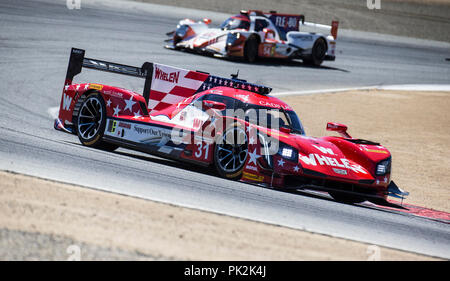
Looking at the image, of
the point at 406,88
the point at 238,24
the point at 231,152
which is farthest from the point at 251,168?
the point at 406,88

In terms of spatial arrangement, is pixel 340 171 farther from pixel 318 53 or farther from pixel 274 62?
pixel 318 53

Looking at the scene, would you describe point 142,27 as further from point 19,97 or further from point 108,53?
point 19,97

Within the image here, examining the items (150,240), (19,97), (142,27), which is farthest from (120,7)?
(150,240)

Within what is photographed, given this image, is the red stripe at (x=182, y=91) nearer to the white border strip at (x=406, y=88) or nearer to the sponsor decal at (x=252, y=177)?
the sponsor decal at (x=252, y=177)

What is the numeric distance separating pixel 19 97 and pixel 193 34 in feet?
30.3

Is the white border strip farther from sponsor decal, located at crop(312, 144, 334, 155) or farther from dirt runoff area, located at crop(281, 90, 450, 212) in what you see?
sponsor decal, located at crop(312, 144, 334, 155)

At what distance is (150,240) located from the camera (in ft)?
16.7

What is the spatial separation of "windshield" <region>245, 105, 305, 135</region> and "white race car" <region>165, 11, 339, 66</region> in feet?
39.2

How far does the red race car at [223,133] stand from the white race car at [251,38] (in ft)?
36.2

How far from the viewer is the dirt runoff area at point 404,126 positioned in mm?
10820

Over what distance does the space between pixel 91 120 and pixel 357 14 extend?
35.3 metres

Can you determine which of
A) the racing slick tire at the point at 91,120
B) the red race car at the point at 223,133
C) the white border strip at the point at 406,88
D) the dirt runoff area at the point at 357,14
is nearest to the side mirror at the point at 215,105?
the red race car at the point at 223,133

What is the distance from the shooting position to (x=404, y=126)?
15367mm

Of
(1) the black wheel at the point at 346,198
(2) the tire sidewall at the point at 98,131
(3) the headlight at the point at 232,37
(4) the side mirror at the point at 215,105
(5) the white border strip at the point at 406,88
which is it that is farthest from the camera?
(3) the headlight at the point at 232,37
